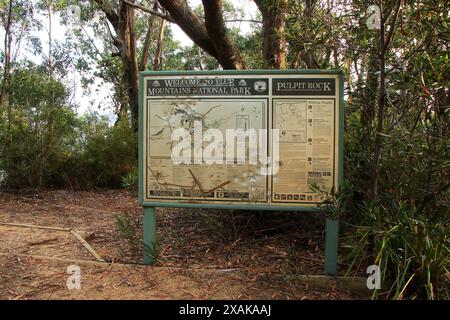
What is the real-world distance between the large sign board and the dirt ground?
0.70 m

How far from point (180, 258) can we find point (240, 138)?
1.58 meters

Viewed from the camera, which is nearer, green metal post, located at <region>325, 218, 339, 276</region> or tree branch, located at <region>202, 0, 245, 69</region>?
green metal post, located at <region>325, 218, 339, 276</region>

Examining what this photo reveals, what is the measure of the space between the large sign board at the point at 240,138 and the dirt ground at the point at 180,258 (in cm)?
70

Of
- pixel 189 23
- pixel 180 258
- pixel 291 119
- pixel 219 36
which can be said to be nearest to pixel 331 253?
pixel 291 119

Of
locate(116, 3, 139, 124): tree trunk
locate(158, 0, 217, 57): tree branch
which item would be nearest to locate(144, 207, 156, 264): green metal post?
locate(158, 0, 217, 57): tree branch

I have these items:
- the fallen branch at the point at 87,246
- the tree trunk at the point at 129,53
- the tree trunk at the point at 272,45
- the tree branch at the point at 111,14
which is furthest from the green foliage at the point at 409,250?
the tree branch at the point at 111,14

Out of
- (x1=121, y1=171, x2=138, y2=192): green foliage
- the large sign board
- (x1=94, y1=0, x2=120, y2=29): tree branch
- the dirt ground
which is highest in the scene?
(x1=94, y1=0, x2=120, y2=29): tree branch

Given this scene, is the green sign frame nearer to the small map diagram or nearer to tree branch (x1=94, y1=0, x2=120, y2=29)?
the small map diagram

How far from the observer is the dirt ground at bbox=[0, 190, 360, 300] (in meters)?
4.03

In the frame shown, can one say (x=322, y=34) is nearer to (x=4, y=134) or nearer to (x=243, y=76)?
(x=243, y=76)

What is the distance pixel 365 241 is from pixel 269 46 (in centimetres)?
390

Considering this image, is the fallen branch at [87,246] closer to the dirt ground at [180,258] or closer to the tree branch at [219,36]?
the dirt ground at [180,258]

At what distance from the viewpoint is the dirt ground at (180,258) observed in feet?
13.2

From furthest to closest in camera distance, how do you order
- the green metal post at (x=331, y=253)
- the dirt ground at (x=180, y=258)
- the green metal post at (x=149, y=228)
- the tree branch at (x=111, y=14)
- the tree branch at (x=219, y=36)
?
1. the tree branch at (x=111, y=14)
2. the tree branch at (x=219, y=36)
3. the green metal post at (x=149, y=228)
4. the green metal post at (x=331, y=253)
5. the dirt ground at (x=180, y=258)
